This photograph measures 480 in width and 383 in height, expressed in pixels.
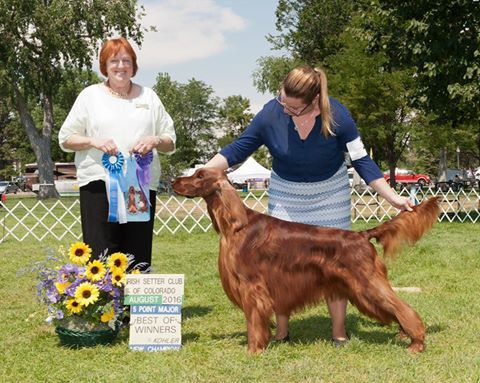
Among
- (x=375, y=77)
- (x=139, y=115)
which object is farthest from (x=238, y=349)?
(x=375, y=77)

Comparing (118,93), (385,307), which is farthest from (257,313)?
(118,93)

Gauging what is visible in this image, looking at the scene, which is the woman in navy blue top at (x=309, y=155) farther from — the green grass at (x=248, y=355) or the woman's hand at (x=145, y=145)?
the woman's hand at (x=145, y=145)

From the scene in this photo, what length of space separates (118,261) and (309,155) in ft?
5.02

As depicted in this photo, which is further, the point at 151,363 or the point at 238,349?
the point at 238,349

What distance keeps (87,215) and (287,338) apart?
1.74 m

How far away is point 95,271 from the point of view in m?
4.20

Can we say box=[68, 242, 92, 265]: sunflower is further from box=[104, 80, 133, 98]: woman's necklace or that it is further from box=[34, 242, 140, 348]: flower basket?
box=[104, 80, 133, 98]: woman's necklace

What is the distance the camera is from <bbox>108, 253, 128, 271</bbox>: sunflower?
13.9 feet

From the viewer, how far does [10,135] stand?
59.3m

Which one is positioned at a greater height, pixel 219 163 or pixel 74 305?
pixel 219 163

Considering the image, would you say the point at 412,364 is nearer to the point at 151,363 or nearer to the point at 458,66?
the point at 151,363

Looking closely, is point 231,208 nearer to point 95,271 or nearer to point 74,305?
point 95,271

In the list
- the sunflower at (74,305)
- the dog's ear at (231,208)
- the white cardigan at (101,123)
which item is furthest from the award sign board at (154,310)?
the white cardigan at (101,123)

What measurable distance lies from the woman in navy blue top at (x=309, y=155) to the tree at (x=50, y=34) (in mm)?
23746
